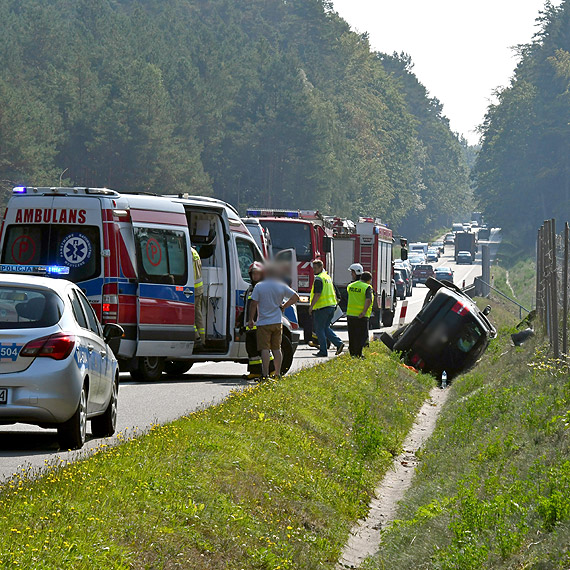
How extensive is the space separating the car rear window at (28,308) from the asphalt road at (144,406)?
1116 mm

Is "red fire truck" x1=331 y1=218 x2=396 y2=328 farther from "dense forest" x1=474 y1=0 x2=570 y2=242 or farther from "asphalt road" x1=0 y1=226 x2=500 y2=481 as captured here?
"dense forest" x1=474 y1=0 x2=570 y2=242

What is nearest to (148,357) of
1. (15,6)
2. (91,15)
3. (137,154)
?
(137,154)

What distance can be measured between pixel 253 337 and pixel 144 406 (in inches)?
93.1

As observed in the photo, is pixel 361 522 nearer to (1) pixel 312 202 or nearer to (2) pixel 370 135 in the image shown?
(1) pixel 312 202

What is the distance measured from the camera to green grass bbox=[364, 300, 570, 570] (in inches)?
281

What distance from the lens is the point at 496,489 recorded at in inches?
350

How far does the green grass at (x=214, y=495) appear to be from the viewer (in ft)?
20.8

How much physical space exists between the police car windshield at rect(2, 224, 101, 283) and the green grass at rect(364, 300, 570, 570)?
18.0 feet

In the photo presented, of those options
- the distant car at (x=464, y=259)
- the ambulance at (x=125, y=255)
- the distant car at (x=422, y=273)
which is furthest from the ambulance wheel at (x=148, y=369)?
the distant car at (x=464, y=259)

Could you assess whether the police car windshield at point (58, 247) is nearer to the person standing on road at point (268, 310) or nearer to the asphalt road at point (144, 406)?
the asphalt road at point (144, 406)

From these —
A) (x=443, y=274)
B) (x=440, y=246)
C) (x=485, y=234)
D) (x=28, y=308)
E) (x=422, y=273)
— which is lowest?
(x=440, y=246)

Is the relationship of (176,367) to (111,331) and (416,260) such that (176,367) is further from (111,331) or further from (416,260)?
(416,260)

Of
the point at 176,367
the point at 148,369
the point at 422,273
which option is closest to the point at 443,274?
the point at 422,273

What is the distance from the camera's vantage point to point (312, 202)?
111625mm
